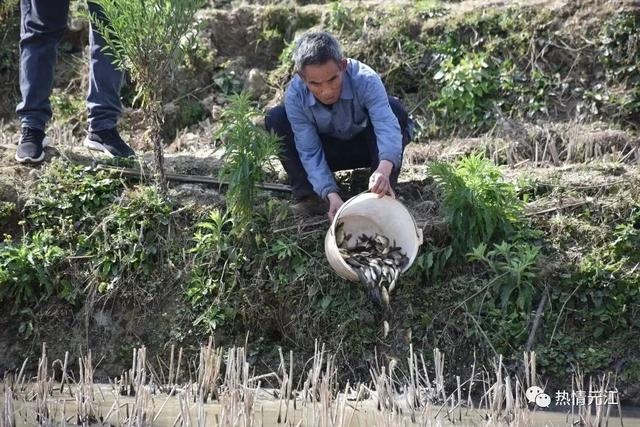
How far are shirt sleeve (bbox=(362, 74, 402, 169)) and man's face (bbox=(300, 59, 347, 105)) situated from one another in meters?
0.21

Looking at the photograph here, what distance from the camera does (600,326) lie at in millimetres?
6434

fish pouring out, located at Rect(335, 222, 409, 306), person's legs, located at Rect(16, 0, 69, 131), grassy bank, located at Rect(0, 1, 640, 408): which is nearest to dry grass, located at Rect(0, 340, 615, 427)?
grassy bank, located at Rect(0, 1, 640, 408)

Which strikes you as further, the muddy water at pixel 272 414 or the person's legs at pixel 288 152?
the person's legs at pixel 288 152

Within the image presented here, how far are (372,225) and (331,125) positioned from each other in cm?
69

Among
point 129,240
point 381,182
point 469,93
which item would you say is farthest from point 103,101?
point 469,93

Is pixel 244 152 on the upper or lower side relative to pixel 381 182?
upper

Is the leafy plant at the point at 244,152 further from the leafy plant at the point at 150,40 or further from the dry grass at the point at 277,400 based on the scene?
the dry grass at the point at 277,400

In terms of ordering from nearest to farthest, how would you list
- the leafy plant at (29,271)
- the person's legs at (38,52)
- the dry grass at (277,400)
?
→ the dry grass at (277,400) → the leafy plant at (29,271) → the person's legs at (38,52)

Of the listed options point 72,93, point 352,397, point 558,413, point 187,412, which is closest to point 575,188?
point 558,413

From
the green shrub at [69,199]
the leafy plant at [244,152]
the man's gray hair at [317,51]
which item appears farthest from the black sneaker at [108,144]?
the man's gray hair at [317,51]

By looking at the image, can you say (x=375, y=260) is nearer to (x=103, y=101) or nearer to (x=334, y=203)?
(x=334, y=203)

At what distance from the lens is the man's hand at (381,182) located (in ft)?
19.8

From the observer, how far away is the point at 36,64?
7.35 metres

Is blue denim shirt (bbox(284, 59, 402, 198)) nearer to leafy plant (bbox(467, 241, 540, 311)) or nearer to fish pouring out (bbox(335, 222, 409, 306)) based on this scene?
fish pouring out (bbox(335, 222, 409, 306))
